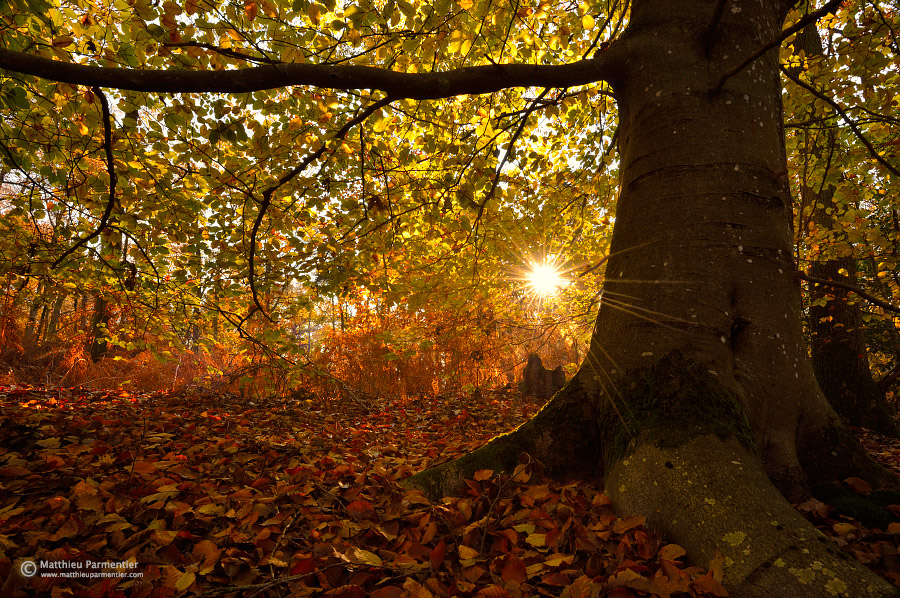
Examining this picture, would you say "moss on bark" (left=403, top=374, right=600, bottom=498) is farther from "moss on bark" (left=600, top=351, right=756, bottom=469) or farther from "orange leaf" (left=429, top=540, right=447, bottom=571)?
"orange leaf" (left=429, top=540, right=447, bottom=571)

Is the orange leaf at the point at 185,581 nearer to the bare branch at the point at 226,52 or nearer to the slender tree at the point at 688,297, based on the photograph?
the slender tree at the point at 688,297

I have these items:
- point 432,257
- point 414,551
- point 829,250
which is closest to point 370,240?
point 432,257

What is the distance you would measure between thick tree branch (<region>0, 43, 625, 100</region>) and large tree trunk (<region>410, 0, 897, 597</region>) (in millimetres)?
754

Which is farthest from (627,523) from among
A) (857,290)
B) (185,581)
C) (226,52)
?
(226,52)

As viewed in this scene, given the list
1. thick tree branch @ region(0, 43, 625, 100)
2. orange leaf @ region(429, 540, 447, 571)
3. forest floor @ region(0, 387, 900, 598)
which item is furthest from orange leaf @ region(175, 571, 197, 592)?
thick tree branch @ region(0, 43, 625, 100)

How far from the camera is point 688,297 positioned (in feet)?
6.89

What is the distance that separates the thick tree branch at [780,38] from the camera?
1333 mm

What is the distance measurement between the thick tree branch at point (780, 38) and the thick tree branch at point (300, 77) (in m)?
0.77

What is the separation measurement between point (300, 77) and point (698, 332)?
2.32 metres

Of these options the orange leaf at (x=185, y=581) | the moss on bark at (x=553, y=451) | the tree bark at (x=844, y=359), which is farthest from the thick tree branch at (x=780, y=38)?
the tree bark at (x=844, y=359)

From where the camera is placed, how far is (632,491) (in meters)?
1.82

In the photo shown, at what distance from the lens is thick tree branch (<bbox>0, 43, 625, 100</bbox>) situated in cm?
150

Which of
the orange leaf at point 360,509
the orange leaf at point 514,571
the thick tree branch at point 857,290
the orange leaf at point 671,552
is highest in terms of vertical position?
the thick tree branch at point 857,290

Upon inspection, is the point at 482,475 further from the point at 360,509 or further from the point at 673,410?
the point at 673,410
